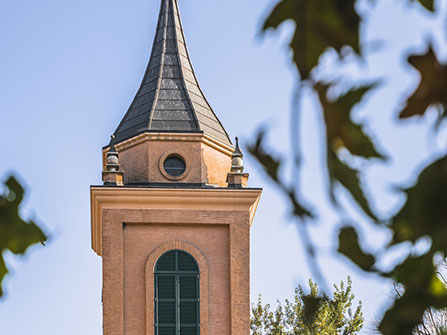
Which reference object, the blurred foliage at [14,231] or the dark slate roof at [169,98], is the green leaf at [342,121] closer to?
the blurred foliage at [14,231]

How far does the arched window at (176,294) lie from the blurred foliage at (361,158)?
19460mm

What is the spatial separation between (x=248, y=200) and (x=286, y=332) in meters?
13.2

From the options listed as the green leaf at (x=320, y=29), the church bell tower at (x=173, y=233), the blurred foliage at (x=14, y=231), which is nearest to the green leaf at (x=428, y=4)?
the green leaf at (x=320, y=29)

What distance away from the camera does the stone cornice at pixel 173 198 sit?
2086 centimetres

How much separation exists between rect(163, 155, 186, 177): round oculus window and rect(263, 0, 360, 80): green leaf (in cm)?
2085

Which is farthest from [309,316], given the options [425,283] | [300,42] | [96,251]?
[96,251]

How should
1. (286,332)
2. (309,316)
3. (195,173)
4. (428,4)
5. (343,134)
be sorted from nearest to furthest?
(343,134) < (309,316) < (428,4) < (195,173) < (286,332)

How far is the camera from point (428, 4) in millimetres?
1358

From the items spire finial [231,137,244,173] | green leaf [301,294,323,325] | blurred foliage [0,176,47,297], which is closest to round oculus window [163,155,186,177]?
spire finial [231,137,244,173]

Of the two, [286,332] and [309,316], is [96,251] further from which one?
[309,316]

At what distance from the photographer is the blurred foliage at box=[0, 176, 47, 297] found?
53.0 inches

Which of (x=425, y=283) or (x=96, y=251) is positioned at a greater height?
(x=96, y=251)


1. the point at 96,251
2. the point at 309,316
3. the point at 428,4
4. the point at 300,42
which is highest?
the point at 96,251

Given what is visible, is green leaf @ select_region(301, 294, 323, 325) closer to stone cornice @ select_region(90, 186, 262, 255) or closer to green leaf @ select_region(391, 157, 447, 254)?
green leaf @ select_region(391, 157, 447, 254)
